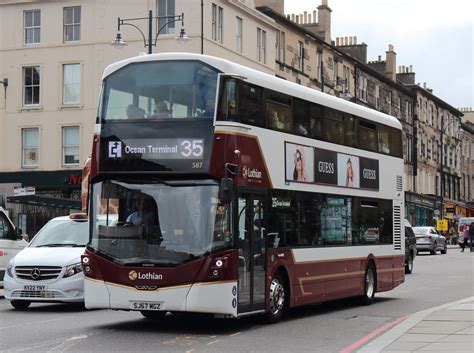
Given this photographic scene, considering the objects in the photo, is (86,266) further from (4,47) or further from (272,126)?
(4,47)

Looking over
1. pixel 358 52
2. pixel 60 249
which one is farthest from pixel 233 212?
pixel 358 52

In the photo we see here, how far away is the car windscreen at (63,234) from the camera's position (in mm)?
17611

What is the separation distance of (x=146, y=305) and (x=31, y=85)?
38450 millimetres

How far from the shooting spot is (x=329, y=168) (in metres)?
16.6

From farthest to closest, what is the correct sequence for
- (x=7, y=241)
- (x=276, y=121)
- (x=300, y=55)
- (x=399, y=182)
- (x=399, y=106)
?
(x=399, y=106) → (x=300, y=55) → (x=399, y=182) → (x=7, y=241) → (x=276, y=121)

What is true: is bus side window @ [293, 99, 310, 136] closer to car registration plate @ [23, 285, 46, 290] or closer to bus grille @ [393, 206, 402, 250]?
bus grille @ [393, 206, 402, 250]

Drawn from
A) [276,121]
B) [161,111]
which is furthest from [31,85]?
[161,111]

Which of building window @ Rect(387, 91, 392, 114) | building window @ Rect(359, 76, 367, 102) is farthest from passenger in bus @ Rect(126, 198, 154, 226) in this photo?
building window @ Rect(387, 91, 392, 114)

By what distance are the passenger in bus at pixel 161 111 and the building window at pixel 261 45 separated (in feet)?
126

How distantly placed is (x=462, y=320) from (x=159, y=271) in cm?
494

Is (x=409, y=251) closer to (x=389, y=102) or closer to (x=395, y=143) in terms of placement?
(x=395, y=143)

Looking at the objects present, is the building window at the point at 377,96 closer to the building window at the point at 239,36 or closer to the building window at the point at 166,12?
the building window at the point at 239,36

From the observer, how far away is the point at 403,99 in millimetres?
78250

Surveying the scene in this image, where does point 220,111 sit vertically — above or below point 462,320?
above
